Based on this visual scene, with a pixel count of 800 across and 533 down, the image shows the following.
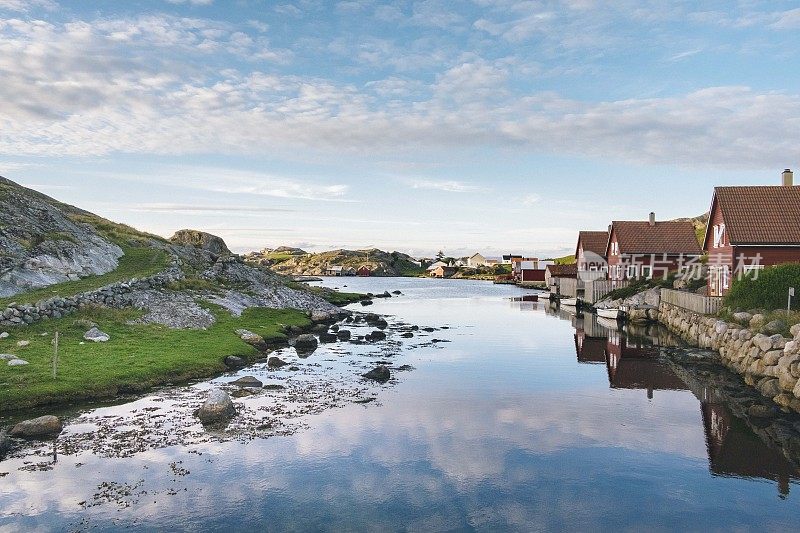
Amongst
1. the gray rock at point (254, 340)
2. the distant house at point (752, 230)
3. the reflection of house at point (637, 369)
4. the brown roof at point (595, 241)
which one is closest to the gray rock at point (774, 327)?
the reflection of house at point (637, 369)

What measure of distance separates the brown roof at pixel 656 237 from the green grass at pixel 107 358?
52575 mm

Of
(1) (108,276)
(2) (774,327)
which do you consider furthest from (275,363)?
(2) (774,327)

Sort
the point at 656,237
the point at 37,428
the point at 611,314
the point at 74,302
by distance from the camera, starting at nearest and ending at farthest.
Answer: the point at 37,428 < the point at 74,302 < the point at 611,314 < the point at 656,237

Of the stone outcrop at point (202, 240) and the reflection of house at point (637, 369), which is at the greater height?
the stone outcrop at point (202, 240)

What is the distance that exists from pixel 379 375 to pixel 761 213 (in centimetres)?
3526

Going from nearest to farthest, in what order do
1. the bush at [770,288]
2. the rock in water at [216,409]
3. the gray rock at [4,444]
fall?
the gray rock at [4,444], the rock in water at [216,409], the bush at [770,288]

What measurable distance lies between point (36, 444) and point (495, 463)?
51.2 feet

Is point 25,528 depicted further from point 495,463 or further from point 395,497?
point 495,463

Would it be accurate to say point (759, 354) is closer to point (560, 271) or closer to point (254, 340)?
point (254, 340)

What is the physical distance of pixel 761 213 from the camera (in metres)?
45.6

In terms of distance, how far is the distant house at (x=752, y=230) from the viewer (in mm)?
43719

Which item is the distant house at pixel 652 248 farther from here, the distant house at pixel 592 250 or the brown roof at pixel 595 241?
the brown roof at pixel 595 241

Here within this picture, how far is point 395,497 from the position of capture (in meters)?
16.0

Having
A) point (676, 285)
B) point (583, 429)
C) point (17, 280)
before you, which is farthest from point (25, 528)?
point (676, 285)
